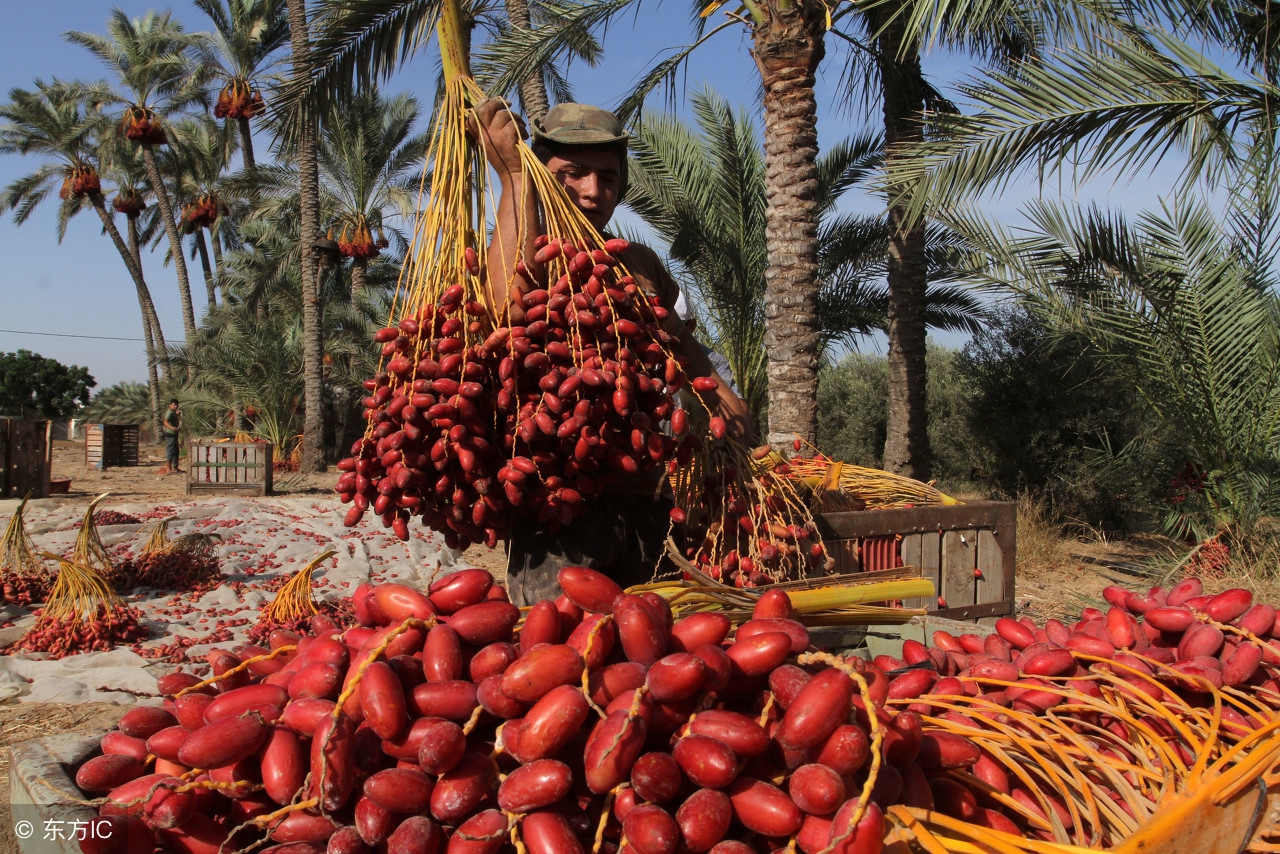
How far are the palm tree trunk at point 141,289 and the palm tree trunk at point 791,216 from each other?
71.9 feet

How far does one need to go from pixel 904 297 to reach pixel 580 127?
7115 millimetres

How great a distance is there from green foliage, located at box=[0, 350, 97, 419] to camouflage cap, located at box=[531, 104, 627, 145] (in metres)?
35.5

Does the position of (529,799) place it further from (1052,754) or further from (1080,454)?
(1080,454)

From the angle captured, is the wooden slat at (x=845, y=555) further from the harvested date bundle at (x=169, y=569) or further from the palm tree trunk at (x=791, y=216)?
the harvested date bundle at (x=169, y=569)

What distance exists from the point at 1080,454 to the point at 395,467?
1104 cm

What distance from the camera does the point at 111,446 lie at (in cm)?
1858

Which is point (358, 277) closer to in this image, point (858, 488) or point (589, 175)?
point (858, 488)

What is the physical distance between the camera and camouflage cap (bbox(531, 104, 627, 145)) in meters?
1.93

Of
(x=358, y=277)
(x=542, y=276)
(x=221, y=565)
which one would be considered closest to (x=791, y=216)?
(x=542, y=276)

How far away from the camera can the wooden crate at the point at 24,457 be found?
11414 mm

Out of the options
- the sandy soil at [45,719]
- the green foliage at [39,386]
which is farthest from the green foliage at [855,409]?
the green foliage at [39,386]

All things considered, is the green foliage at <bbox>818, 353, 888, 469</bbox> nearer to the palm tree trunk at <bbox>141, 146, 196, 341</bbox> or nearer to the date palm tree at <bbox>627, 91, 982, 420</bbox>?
the date palm tree at <bbox>627, 91, 982, 420</bbox>

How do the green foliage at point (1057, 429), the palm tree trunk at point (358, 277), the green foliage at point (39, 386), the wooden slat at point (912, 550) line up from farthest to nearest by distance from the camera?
the green foliage at point (39, 386) → the palm tree trunk at point (358, 277) → the green foliage at point (1057, 429) → the wooden slat at point (912, 550)

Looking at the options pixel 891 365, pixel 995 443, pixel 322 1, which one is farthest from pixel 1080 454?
pixel 322 1
